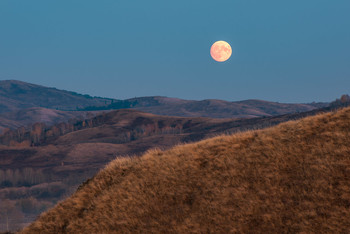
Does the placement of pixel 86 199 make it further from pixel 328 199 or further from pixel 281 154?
pixel 328 199

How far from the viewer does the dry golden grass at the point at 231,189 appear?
632 inches

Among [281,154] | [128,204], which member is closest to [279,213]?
[281,154]

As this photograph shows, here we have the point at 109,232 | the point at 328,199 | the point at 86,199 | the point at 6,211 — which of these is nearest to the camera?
the point at 328,199

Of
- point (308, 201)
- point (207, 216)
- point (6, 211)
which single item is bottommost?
point (6, 211)

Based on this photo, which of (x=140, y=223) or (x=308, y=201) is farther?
(x=140, y=223)

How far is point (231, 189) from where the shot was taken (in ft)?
61.4

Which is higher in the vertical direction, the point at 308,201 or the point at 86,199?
the point at 308,201

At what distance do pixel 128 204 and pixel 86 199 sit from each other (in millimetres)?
3939

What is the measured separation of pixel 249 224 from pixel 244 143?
8.42 m

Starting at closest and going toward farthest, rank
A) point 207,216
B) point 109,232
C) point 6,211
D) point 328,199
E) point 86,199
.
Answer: point 328,199, point 207,216, point 109,232, point 86,199, point 6,211

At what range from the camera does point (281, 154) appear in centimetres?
2056

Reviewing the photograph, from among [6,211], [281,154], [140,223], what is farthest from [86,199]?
[6,211]

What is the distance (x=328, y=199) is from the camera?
16.0m

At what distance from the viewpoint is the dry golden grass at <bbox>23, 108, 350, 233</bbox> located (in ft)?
52.6
